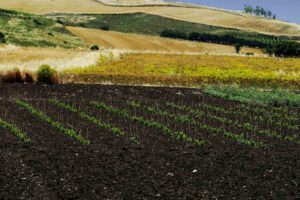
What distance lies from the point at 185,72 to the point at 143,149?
24.1m

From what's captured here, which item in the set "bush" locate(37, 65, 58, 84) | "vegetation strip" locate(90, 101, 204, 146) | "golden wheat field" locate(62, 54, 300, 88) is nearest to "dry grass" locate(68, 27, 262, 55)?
"golden wheat field" locate(62, 54, 300, 88)

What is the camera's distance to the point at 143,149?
14.5m

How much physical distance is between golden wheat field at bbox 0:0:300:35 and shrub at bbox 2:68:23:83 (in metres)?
93.9

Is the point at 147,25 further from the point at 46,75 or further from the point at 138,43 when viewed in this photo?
the point at 46,75

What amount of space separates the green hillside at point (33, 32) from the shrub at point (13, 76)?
3403cm

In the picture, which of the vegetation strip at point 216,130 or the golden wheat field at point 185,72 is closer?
the vegetation strip at point 216,130

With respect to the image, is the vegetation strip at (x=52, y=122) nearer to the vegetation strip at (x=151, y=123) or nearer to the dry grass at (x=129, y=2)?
the vegetation strip at (x=151, y=123)

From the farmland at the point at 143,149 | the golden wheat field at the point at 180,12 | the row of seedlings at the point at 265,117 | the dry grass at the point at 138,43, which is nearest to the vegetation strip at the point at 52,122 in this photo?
the farmland at the point at 143,149

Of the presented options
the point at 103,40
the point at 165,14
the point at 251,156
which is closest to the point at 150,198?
the point at 251,156

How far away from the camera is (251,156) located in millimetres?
14000

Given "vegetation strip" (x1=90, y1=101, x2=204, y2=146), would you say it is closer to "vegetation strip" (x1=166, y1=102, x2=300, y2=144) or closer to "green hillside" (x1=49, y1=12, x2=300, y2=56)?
"vegetation strip" (x1=166, y1=102, x2=300, y2=144)

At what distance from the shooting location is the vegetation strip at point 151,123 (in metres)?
16.0

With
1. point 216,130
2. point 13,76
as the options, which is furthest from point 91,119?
point 13,76

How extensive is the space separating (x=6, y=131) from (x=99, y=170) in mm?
5050
